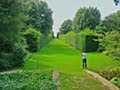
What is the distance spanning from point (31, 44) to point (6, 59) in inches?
730

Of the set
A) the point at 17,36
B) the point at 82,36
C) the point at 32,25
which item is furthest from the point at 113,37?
the point at 32,25

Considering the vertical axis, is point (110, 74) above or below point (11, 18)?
below

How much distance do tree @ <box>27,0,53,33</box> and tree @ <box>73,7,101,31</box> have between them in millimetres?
20104

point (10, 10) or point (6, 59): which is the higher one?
point (10, 10)

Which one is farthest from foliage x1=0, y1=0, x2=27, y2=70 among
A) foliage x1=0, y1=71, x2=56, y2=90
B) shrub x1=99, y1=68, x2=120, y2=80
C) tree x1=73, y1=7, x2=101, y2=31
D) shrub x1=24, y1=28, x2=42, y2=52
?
tree x1=73, y1=7, x2=101, y2=31

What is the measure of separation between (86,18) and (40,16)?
2781cm

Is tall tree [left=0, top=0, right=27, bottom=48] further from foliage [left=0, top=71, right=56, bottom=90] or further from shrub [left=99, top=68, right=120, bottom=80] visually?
shrub [left=99, top=68, right=120, bottom=80]

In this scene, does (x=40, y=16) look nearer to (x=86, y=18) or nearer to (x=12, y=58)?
(x=86, y=18)

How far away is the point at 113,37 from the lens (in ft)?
80.9

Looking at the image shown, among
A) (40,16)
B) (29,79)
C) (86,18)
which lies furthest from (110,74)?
(86,18)

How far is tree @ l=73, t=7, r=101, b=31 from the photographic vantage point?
8269 cm

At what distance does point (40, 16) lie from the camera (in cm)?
6003

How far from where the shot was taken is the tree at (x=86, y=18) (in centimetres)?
8269

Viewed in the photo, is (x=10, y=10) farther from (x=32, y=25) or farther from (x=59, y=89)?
(x=32, y=25)
